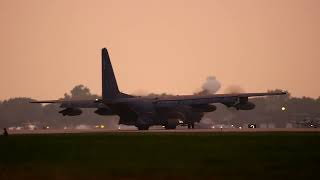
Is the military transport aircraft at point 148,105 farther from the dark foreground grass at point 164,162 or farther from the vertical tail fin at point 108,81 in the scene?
the dark foreground grass at point 164,162

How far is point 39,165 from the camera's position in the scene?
27156 millimetres

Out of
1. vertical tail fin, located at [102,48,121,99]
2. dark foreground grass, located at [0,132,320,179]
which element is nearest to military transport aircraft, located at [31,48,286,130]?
vertical tail fin, located at [102,48,121,99]

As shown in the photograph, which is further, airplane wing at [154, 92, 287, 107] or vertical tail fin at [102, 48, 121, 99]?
vertical tail fin at [102, 48, 121, 99]

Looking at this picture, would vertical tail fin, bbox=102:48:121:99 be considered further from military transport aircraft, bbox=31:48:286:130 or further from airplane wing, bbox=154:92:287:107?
airplane wing, bbox=154:92:287:107

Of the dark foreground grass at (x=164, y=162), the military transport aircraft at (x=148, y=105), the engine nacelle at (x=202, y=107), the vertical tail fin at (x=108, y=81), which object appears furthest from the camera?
the engine nacelle at (x=202, y=107)

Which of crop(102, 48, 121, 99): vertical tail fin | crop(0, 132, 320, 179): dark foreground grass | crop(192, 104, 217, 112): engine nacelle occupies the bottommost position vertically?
crop(0, 132, 320, 179): dark foreground grass

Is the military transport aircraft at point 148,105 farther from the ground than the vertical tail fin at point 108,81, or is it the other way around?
the vertical tail fin at point 108,81

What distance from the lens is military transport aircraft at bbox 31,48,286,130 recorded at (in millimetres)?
80438

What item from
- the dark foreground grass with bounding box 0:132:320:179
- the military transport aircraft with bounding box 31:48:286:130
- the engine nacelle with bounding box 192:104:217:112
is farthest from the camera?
the engine nacelle with bounding box 192:104:217:112

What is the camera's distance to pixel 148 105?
84438mm

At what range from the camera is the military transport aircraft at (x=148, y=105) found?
264 ft

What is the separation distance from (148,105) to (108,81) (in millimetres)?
5542

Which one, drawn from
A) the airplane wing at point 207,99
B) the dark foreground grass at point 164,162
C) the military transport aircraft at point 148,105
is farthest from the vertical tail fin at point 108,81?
the dark foreground grass at point 164,162

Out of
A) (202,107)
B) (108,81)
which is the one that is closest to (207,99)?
(202,107)
